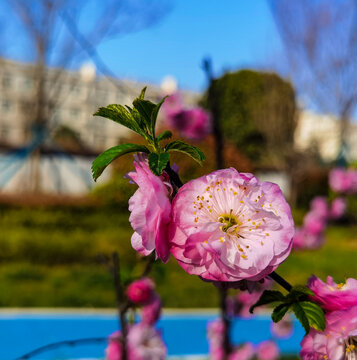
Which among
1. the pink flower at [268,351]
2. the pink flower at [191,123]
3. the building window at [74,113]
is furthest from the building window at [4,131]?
the pink flower at [191,123]

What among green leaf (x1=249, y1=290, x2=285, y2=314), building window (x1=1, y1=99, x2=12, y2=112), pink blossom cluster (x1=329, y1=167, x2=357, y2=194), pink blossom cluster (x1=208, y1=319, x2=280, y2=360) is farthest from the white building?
green leaf (x1=249, y1=290, x2=285, y2=314)

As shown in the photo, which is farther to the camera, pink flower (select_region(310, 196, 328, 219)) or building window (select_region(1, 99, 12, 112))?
building window (select_region(1, 99, 12, 112))

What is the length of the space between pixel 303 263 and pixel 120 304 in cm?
778

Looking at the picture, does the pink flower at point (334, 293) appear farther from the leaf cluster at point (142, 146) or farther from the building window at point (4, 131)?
the building window at point (4, 131)

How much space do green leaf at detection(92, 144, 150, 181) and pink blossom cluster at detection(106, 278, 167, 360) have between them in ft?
2.87

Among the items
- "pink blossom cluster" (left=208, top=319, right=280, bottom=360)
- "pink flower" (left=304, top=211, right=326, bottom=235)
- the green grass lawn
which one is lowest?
the green grass lawn

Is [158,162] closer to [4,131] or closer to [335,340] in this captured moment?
[335,340]

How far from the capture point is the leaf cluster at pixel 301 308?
0.56 metres

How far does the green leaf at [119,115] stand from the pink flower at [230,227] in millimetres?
102

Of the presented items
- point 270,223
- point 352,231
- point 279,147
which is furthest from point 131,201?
point 279,147

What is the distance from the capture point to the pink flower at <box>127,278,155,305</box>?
54.3 inches

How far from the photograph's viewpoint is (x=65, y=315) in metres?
5.45

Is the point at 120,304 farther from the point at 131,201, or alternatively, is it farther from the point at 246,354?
the point at 246,354

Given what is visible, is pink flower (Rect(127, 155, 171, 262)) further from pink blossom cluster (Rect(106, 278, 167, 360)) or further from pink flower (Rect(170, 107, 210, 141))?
pink flower (Rect(170, 107, 210, 141))
